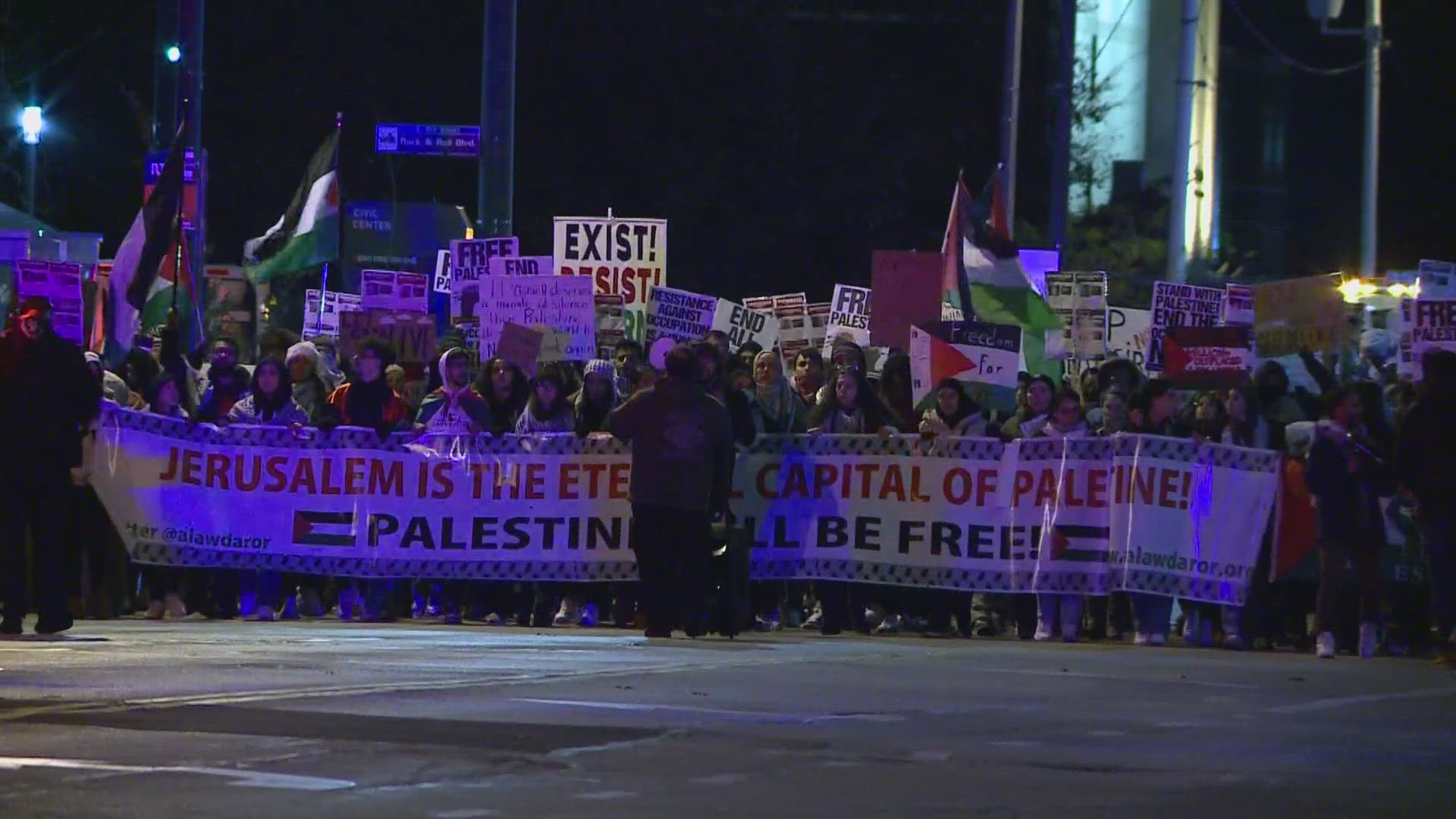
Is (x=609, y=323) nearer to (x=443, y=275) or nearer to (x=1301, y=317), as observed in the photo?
(x=443, y=275)

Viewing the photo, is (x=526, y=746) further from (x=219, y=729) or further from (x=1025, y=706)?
(x=1025, y=706)

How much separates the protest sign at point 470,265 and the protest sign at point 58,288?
122 inches

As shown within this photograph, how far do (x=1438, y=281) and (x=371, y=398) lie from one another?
10.8m

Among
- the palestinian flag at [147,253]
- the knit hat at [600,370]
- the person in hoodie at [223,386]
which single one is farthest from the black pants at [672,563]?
the palestinian flag at [147,253]

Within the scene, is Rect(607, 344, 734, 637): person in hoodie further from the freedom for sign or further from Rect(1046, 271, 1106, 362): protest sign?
Rect(1046, 271, 1106, 362): protest sign

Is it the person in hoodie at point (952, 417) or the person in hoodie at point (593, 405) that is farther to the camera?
the person in hoodie at point (593, 405)

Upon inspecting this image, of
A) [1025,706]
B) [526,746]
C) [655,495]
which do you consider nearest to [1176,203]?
[655,495]

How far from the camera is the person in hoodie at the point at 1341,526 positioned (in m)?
16.3

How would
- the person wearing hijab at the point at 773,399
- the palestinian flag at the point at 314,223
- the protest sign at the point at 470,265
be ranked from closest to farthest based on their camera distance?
the person wearing hijab at the point at 773,399 < the protest sign at the point at 470,265 < the palestinian flag at the point at 314,223

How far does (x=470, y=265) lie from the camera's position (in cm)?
2202

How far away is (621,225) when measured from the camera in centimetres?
2292

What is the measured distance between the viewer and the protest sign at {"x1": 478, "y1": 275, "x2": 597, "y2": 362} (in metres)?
20.5

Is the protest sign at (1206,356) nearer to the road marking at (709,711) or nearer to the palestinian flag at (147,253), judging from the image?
the palestinian flag at (147,253)

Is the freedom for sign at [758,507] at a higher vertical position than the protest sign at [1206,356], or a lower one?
lower
